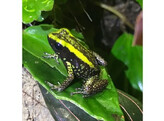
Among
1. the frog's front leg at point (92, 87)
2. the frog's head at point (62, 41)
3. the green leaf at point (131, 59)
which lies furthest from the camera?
the green leaf at point (131, 59)

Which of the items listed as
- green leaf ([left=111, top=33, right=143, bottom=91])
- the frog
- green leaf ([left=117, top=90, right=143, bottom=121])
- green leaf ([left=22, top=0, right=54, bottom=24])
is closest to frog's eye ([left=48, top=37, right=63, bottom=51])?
the frog

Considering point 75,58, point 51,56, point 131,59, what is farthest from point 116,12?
point 51,56

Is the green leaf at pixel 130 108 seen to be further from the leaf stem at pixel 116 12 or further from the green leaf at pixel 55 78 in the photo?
the leaf stem at pixel 116 12

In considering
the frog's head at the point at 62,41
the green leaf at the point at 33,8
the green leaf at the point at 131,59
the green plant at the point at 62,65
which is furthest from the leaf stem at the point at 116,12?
the green leaf at the point at 33,8

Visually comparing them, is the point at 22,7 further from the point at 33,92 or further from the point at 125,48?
the point at 125,48
